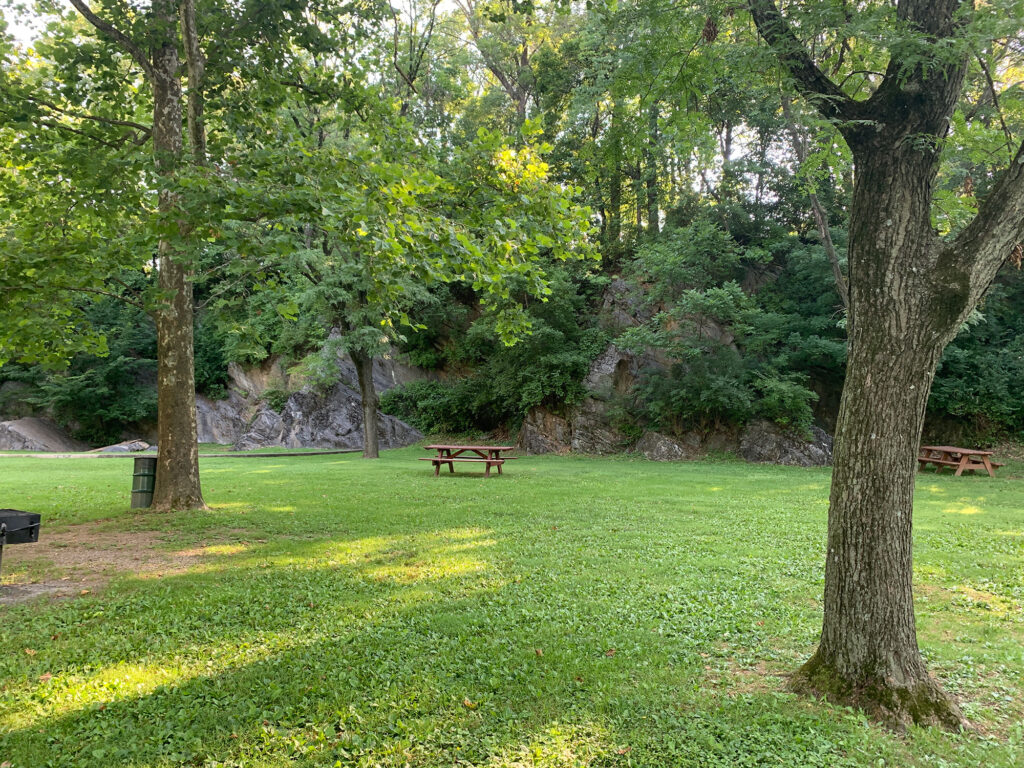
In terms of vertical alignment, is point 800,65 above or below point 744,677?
above

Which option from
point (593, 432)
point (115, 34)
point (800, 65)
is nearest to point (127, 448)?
point (593, 432)

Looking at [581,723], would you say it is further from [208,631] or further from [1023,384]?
[1023,384]

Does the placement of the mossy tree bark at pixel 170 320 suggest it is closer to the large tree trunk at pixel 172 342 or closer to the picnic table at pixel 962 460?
the large tree trunk at pixel 172 342

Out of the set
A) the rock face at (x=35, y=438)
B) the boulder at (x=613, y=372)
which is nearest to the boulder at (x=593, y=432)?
the boulder at (x=613, y=372)

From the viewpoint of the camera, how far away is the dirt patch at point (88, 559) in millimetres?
5742

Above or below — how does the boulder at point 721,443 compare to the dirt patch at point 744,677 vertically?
above

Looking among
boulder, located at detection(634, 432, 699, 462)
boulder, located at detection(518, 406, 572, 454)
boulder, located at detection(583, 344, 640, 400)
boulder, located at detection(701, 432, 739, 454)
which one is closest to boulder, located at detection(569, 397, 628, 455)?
boulder, located at detection(518, 406, 572, 454)

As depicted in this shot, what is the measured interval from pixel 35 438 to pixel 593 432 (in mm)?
27726

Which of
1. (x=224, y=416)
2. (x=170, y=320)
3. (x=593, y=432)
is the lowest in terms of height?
(x=593, y=432)

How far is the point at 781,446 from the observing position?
20.8 meters

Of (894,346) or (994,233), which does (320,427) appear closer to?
(894,346)

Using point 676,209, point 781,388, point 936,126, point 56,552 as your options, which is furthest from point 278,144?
point 676,209

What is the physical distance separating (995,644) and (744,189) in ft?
81.1

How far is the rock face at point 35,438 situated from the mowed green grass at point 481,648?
2673 centimetres
